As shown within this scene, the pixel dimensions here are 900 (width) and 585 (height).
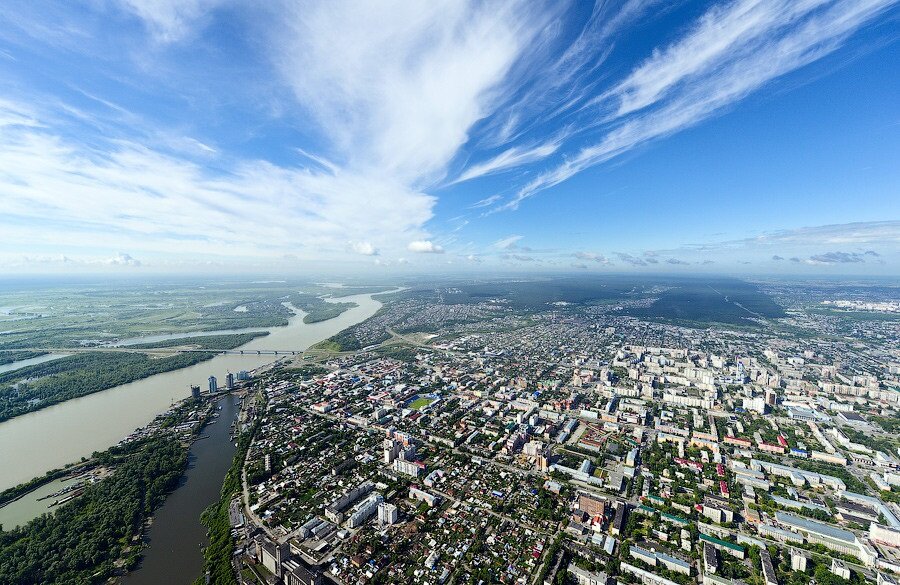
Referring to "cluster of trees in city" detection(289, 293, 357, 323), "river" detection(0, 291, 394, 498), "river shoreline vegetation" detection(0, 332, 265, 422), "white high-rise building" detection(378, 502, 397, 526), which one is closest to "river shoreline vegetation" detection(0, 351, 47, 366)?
"river shoreline vegetation" detection(0, 332, 265, 422)

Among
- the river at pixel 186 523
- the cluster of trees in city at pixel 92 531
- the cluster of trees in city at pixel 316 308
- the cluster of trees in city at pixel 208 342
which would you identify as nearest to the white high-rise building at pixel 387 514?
the river at pixel 186 523

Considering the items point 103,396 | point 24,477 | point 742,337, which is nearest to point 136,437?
point 24,477

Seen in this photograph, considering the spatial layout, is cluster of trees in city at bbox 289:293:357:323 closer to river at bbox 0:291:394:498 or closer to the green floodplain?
the green floodplain

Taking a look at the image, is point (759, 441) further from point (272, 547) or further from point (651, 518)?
point (272, 547)

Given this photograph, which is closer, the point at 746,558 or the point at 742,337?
the point at 746,558

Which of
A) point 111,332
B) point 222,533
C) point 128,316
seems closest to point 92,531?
point 222,533

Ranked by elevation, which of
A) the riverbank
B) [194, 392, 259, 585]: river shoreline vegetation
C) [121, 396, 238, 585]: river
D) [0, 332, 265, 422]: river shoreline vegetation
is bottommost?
[121, 396, 238, 585]: river
